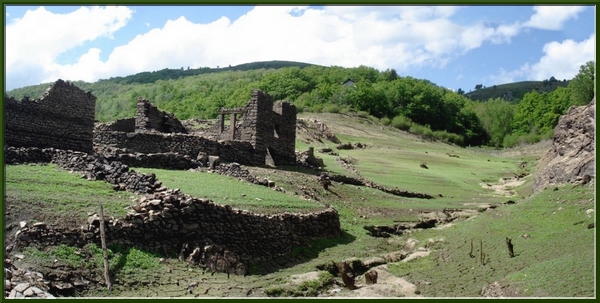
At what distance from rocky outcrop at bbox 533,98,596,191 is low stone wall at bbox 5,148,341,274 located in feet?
36.5

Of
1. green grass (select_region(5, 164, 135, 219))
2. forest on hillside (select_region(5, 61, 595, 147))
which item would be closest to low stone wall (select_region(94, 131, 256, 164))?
green grass (select_region(5, 164, 135, 219))

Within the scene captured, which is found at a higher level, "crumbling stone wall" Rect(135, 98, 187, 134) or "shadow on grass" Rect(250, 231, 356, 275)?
"crumbling stone wall" Rect(135, 98, 187, 134)

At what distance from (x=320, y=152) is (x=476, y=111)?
107 m

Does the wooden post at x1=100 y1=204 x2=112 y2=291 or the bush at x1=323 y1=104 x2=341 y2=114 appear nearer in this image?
the wooden post at x1=100 y1=204 x2=112 y2=291

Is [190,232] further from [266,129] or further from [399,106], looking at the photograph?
[399,106]

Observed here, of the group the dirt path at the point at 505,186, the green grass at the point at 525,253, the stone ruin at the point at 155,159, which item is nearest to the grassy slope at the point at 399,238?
the green grass at the point at 525,253

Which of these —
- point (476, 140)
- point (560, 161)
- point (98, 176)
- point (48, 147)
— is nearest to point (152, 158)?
point (48, 147)

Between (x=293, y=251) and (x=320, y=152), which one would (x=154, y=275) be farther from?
(x=320, y=152)

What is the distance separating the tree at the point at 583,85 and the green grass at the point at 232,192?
78328mm

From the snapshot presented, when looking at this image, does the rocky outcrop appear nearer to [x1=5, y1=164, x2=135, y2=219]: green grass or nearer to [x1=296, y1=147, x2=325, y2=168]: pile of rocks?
[x1=296, y1=147, x2=325, y2=168]: pile of rocks

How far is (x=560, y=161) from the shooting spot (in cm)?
2800

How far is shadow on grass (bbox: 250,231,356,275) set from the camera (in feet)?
60.5

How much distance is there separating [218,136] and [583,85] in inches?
2881

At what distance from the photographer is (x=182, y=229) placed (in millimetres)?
17469
